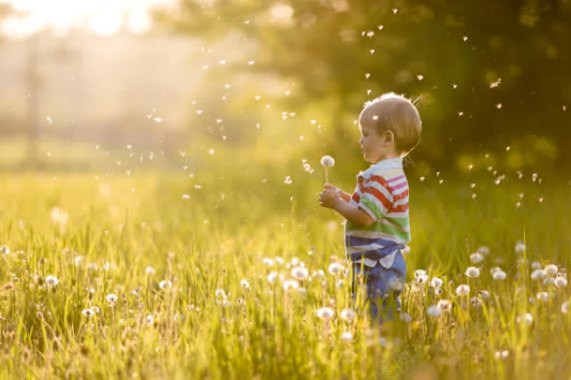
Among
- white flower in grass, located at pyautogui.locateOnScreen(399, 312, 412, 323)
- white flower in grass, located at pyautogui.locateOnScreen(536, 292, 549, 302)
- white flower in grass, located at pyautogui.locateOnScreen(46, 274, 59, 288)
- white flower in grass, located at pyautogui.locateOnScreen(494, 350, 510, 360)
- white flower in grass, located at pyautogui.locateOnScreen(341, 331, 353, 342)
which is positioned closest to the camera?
white flower in grass, located at pyautogui.locateOnScreen(494, 350, 510, 360)

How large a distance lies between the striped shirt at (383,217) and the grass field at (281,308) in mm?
196

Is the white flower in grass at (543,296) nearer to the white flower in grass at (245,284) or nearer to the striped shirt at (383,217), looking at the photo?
the striped shirt at (383,217)

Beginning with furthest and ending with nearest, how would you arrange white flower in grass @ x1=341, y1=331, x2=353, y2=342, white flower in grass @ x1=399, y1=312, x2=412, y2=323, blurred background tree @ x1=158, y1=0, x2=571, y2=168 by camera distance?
blurred background tree @ x1=158, y1=0, x2=571, y2=168 → white flower in grass @ x1=399, y1=312, x2=412, y2=323 → white flower in grass @ x1=341, y1=331, x2=353, y2=342

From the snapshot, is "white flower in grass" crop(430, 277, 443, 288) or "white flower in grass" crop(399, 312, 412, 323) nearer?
"white flower in grass" crop(399, 312, 412, 323)

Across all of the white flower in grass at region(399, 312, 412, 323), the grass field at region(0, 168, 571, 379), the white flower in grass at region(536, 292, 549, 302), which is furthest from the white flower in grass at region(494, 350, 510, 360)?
the white flower in grass at region(399, 312, 412, 323)

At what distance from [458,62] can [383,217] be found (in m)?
5.34

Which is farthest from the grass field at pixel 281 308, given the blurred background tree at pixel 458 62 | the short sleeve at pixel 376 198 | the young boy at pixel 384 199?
the blurred background tree at pixel 458 62

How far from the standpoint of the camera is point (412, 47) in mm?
8820

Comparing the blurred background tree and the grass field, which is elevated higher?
the blurred background tree

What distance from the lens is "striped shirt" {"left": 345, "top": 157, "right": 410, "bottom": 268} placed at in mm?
3658

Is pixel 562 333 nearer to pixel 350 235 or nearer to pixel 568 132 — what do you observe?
pixel 350 235

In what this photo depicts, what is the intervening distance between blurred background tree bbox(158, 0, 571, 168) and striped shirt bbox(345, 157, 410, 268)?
467 cm

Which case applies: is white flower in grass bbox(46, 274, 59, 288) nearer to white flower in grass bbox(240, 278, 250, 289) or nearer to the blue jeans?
white flower in grass bbox(240, 278, 250, 289)

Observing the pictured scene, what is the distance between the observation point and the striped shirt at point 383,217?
366 centimetres
